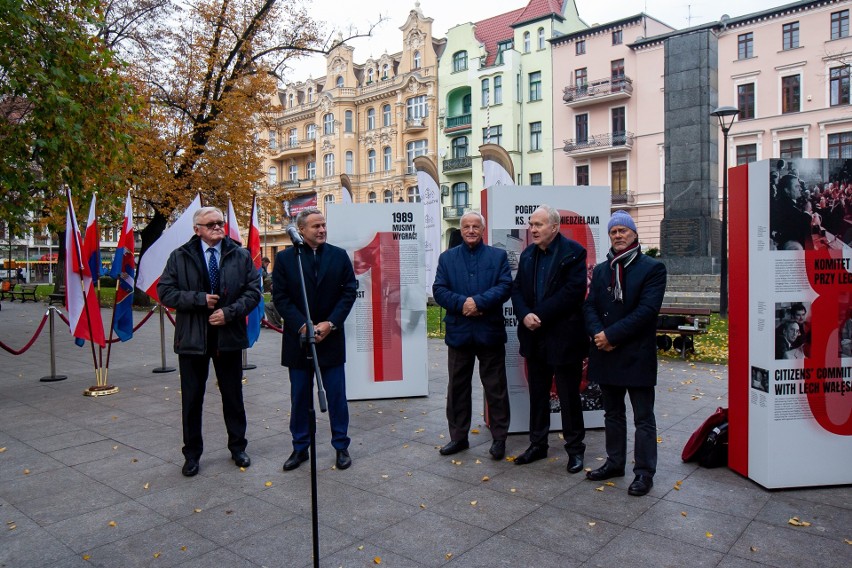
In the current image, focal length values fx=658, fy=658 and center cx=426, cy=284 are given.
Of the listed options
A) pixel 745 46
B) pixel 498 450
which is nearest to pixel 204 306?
pixel 498 450

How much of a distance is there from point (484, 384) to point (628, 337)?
1472 mm

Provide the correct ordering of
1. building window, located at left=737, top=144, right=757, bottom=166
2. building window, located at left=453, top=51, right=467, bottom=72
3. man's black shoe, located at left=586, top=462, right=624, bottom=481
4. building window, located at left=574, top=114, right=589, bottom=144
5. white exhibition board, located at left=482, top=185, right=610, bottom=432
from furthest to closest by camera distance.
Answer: building window, located at left=453, top=51, right=467, bottom=72
building window, located at left=574, top=114, right=589, bottom=144
building window, located at left=737, top=144, right=757, bottom=166
white exhibition board, located at left=482, top=185, right=610, bottom=432
man's black shoe, located at left=586, top=462, right=624, bottom=481

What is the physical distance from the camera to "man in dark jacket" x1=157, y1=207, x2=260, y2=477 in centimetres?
514

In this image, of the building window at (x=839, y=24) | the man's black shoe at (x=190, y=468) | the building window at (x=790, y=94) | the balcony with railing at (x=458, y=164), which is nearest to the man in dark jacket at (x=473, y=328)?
the man's black shoe at (x=190, y=468)

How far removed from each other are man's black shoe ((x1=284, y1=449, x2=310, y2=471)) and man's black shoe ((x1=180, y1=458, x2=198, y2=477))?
0.70 meters

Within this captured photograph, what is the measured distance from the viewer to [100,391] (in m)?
8.63

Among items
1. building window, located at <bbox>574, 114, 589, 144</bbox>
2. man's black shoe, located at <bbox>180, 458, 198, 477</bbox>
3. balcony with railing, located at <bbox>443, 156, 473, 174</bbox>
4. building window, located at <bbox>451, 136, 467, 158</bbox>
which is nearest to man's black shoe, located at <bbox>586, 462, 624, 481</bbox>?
man's black shoe, located at <bbox>180, 458, 198, 477</bbox>

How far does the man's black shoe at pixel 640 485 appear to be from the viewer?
458cm

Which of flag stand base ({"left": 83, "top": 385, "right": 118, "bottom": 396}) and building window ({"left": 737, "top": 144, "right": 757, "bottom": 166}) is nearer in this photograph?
flag stand base ({"left": 83, "top": 385, "right": 118, "bottom": 396})

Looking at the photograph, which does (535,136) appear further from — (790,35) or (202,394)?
(202,394)

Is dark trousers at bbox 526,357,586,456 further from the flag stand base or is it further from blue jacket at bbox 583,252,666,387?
the flag stand base

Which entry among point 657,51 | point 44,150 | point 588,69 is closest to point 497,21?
point 588,69

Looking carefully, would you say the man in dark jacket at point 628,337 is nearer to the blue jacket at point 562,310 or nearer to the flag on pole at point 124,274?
the blue jacket at point 562,310

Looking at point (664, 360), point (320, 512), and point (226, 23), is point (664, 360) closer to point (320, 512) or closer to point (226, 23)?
point (320, 512)
